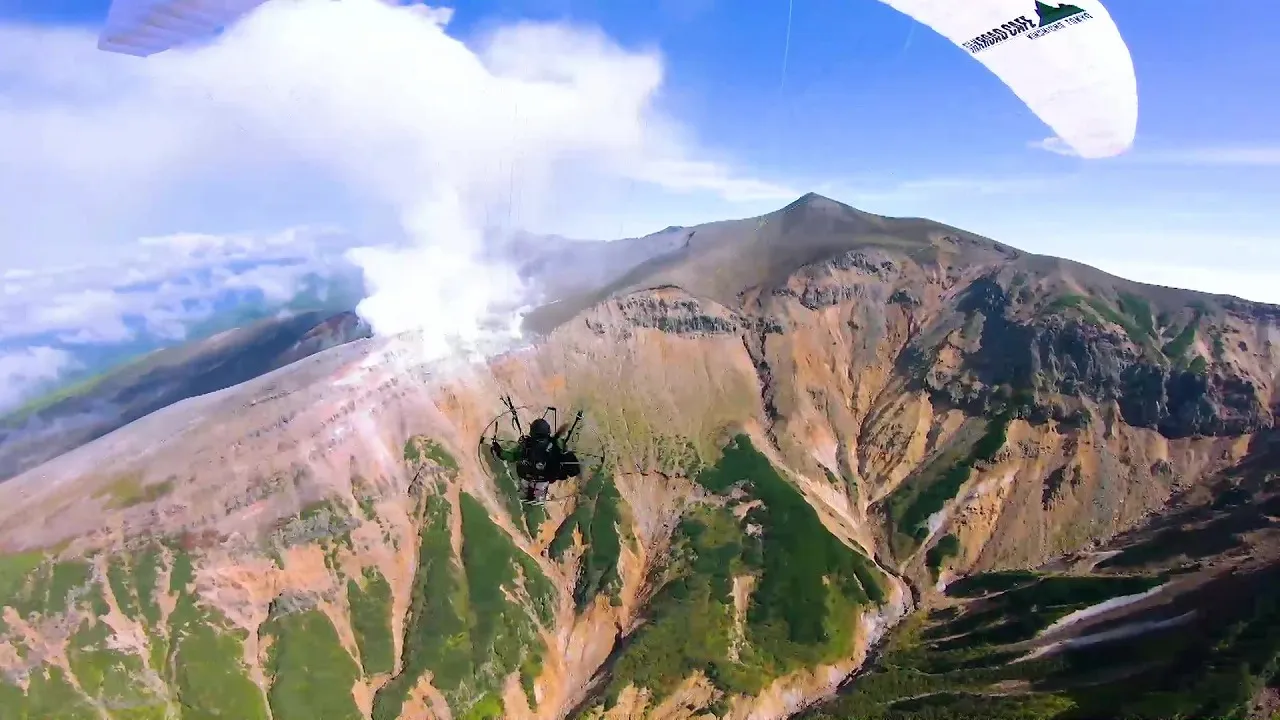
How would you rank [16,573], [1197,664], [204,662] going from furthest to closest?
[16,573]
[204,662]
[1197,664]

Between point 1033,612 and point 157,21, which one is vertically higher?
point 157,21

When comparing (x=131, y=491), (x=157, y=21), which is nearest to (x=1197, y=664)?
(x=157, y=21)

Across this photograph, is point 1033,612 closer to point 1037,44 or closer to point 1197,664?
point 1197,664

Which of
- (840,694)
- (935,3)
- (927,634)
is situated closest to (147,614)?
(840,694)

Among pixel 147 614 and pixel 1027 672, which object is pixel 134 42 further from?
pixel 1027 672

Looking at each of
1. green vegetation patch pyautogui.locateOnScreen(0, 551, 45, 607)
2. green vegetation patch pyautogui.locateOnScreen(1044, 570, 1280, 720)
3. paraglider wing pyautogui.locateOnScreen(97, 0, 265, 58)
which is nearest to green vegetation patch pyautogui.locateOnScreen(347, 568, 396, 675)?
green vegetation patch pyautogui.locateOnScreen(0, 551, 45, 607)

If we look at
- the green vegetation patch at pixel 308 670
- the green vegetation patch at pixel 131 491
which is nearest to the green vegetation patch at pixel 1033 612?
the green vegetation patch at pixel 308 670
